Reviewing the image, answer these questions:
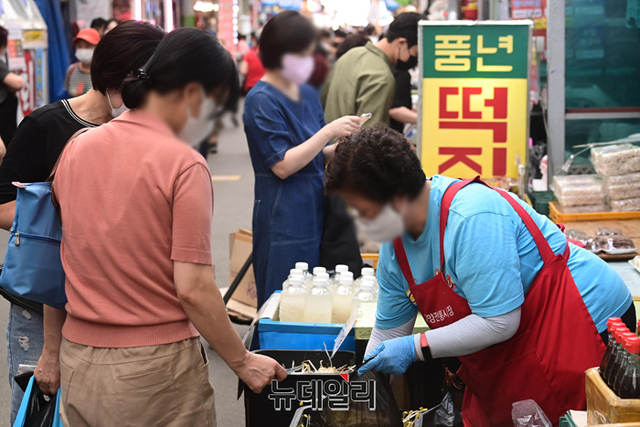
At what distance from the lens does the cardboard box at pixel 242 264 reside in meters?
4.40

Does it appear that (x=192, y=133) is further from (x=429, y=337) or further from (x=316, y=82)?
(x=429, y=337)

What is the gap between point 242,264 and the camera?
4453mm

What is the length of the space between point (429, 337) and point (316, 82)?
1.38 meters

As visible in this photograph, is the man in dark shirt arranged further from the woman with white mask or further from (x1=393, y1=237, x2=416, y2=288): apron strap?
the woman with white mask

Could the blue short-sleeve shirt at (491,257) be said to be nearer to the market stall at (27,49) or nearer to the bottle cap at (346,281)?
the bottle cap at (346,281)

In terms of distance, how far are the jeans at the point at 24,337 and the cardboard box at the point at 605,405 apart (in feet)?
4.99

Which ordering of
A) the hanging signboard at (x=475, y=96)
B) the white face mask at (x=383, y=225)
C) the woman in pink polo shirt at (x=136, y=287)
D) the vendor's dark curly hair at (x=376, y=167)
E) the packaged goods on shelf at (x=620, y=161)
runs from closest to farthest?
the white face mask at (x=383, y=225) → the vendor's dark curly hair at (x=376, y=167) → the woman in pink polo shirt at (x=136, y=287) → the packaged goods on shelf at (x=620, y=161) → the hanging signboard at (x=475, y=96)

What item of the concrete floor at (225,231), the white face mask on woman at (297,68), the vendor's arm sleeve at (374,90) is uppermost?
the white face mask on woman at (297,68)

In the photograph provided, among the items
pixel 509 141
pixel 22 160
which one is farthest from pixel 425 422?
pixel 509 141

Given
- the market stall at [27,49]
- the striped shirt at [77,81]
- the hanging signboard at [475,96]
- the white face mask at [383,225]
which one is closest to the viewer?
the white face mask at [383,225]

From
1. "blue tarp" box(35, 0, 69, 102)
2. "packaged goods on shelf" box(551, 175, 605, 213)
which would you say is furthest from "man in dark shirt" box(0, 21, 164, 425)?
"blue tarp" box(35, 0, 69, 102)

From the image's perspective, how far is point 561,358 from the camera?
6.09ft

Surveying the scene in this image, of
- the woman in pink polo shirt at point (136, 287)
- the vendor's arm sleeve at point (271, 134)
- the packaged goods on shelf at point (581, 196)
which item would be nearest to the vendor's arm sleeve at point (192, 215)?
the woman in pink polo shirt at point (136, 287)

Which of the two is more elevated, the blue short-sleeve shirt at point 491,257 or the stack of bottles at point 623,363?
the blue short-sleeve shirt at point 491,257
